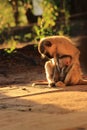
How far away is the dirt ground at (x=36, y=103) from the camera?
727cm

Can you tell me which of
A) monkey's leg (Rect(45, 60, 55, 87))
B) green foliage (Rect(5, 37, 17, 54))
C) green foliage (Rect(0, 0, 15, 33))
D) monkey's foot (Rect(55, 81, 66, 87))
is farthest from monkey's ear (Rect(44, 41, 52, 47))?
green foliage (Rect(0, 0, 15, 33))

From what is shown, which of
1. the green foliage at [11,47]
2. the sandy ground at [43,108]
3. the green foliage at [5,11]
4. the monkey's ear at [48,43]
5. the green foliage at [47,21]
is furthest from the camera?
the green foliage at [5,11]

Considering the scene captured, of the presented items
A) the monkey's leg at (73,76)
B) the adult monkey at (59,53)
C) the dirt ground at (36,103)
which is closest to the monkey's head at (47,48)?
the adult monkey at (59,53)

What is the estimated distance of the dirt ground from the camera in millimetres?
7273

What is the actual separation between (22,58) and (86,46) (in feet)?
7.89

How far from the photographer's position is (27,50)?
1619cm

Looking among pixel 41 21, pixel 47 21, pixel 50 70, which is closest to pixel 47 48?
pixel 50 70

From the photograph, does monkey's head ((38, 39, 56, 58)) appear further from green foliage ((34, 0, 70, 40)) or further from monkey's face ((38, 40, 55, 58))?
green foliage ((34, 0, 70, 40))

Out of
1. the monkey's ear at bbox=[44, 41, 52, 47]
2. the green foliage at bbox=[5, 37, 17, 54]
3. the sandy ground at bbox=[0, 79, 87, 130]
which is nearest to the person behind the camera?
the sandy ground at bbox=[0, 79, 87, 130]

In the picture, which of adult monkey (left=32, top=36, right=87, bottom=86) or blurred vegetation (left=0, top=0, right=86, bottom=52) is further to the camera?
blurred vegetation (left=0, top=0, right=86, bottom=52)

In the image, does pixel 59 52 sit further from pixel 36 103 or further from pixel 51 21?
pixel 51 21

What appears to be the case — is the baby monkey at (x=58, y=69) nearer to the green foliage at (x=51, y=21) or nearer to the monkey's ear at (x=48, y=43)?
the monkey's ear at (x=48, y=43)

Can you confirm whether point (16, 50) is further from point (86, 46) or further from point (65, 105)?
point (65, 105)

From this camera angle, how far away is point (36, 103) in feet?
29.7
